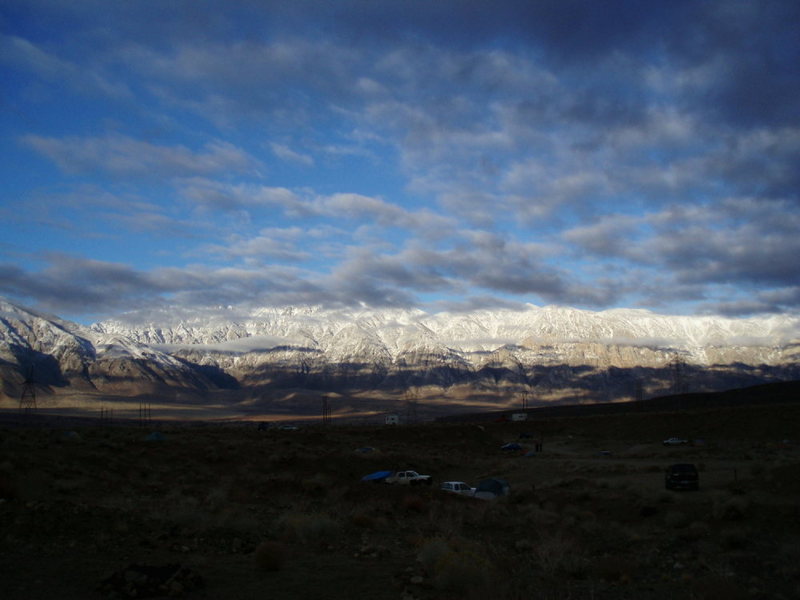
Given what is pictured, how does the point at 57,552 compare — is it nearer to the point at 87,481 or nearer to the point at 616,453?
the point at 87,481

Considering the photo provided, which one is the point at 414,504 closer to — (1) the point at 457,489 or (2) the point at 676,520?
(1) the point at 457,489

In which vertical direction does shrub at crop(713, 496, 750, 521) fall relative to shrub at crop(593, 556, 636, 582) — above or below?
above

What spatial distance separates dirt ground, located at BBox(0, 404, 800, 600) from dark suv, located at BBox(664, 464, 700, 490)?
0.82m

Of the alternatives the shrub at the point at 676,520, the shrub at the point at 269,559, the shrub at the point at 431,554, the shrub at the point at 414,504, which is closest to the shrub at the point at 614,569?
the shrub at the point at 431,554

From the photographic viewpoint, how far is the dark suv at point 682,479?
30.7 m

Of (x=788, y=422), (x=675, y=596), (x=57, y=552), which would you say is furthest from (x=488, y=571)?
(x=788, y=422)

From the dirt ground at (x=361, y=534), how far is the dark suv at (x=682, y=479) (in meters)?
0.82

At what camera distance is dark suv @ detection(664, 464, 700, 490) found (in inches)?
1209

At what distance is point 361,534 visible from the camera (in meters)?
20.6

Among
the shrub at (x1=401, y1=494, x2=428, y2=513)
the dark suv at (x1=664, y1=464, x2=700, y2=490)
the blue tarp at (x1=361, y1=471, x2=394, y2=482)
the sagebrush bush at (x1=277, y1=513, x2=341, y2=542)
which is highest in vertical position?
the sagebrush bush at (x1=277, y1=513, x2=341, y2=542)

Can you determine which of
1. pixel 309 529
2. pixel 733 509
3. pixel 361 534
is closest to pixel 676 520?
pixel 733 509

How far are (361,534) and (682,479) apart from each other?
18.5 m

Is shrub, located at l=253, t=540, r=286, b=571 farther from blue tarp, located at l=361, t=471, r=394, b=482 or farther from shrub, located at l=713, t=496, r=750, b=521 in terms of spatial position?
blue tarp, located at l=361, t=471, r=394, b=482

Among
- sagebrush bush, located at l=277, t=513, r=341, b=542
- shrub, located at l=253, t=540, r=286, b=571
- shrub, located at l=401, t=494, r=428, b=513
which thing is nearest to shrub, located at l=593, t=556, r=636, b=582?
shrub, located at l=253, t=540, r=286, b=571
